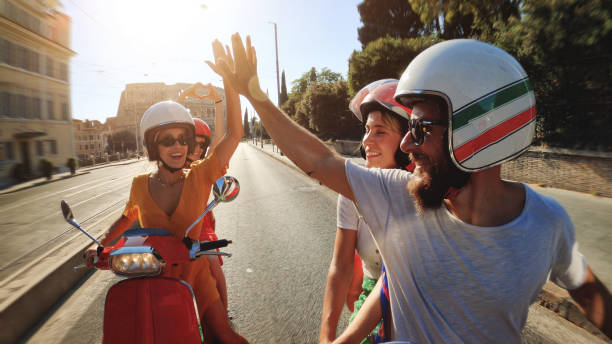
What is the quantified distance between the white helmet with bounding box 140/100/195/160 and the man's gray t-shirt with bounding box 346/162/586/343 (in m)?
1.45

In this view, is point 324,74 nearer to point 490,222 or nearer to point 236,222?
point 236,222

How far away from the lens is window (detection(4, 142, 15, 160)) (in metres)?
19.2

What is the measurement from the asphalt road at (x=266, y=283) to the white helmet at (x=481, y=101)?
2.24 metres

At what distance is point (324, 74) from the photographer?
169 ft

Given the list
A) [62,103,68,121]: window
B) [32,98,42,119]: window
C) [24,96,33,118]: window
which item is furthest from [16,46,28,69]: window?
[62,103,68,121]: window

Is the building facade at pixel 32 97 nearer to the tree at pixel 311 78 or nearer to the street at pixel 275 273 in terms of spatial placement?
the street at pixel 275 273

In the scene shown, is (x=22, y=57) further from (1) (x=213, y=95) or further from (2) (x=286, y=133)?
(2) (x=286, y=133)

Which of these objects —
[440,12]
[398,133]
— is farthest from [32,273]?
[440,12]

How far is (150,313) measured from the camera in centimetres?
122

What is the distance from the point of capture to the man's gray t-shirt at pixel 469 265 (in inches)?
29.9

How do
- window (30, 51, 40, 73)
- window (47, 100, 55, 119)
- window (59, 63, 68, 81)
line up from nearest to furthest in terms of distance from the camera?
window (30, 51, 40, 73) → window (59, 63, 68, 81) → window (47, 100, 55, 119)

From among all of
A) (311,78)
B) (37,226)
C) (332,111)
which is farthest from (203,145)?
(311,78)

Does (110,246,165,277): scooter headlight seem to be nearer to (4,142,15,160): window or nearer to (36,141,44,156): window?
(4,142,15,160): window

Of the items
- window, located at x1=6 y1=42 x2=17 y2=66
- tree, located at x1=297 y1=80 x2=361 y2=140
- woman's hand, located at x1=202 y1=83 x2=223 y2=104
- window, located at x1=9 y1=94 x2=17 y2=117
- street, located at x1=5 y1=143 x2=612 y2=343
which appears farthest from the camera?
tree, located at x1=297 y1=80 x2=361 y2=140
